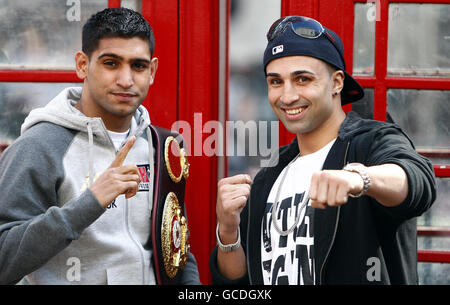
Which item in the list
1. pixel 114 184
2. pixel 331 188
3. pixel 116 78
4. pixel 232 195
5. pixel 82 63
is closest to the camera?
pixel 331 188

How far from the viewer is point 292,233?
8.09ft

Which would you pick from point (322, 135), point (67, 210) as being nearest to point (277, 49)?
point (322, 135)

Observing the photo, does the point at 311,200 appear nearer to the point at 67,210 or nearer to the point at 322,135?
the point at 322,135

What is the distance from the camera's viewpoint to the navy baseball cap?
2.53 m

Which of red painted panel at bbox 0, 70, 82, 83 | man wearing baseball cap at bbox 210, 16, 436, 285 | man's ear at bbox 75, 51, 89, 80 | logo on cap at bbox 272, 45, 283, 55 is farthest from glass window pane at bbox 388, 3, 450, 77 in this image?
red painted panel at bbox 0, 70, 82, 83

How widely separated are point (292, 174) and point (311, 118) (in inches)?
10.8

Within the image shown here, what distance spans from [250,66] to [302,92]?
28.8 inches

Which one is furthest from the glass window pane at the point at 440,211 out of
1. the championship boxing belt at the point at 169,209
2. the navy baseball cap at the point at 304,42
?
the championship boxing belt at the point at 169,209

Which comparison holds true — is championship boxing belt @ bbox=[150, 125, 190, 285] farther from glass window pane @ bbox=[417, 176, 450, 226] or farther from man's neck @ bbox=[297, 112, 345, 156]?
glass window pane @ bbox=[417, 176, 450, 226]

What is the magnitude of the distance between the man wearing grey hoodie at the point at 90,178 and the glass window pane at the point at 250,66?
585 millimetres

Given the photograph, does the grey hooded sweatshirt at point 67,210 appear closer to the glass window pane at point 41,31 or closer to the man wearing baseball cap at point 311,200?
the man wearing baseball cap at point 311,200

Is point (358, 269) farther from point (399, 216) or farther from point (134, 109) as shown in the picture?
point (134, 109)

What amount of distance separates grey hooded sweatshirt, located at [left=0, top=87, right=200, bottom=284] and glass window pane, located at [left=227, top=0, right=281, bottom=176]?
2.23 feet

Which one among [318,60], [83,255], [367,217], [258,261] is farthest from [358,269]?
[83,255]
